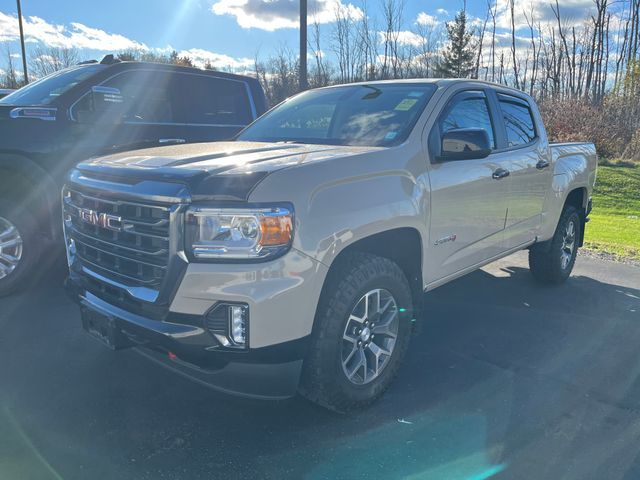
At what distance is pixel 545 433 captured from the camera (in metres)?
Result: 2.91

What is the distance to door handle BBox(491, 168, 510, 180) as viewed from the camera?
4047 millimetres

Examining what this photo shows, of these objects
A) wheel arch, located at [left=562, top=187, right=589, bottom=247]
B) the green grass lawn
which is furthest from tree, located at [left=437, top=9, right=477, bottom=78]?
wheel arch, located at [left=562, top=187, right=589, bottom=247]

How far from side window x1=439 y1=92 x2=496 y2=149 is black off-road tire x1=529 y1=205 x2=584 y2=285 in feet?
5.99

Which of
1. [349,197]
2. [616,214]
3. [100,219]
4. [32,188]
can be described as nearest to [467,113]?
[349,197]

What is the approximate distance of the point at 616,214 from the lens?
1200 cm

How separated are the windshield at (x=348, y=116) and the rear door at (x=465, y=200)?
0.24m

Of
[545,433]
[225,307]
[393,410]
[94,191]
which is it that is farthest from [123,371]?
[545,433]

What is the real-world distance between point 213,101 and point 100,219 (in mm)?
3621

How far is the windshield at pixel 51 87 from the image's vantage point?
199 inches


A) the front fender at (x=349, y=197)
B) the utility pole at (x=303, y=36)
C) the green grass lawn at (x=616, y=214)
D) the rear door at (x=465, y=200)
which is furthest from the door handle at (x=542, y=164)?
the utility pole at (x=303, y=36)

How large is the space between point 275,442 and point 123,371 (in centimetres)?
135

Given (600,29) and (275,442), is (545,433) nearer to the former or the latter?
(275,442)

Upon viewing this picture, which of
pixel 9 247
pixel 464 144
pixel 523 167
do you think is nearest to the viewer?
pixel 464 144

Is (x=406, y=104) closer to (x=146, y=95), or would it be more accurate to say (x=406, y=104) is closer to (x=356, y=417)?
(x=356, y=417)
